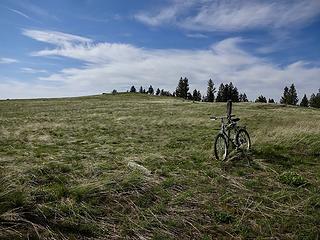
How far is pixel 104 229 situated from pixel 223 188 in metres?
3.76

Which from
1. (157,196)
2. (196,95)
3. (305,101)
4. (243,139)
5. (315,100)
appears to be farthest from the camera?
(196,95)

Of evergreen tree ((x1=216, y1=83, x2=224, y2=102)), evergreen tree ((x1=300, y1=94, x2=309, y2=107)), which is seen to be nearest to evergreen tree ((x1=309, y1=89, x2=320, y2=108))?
evergreen tree ((x1=300, y1=94, x2=309, y2=107))

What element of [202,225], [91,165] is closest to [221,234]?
[202,225]

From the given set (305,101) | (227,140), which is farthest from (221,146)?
(305,101)

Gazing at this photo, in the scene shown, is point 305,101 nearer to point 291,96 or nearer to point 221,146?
point 291,96

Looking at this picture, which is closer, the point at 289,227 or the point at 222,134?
the point at 289,227

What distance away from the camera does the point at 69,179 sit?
9.05m

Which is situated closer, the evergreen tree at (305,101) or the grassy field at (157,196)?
the grassy field at (157,196)

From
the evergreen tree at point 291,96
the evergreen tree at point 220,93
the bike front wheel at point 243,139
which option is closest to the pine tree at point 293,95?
the evergreen tree at point 291,96

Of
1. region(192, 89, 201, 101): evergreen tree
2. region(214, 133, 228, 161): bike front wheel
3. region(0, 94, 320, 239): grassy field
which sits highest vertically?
region(192, 89, 201, 101): evergreen tree

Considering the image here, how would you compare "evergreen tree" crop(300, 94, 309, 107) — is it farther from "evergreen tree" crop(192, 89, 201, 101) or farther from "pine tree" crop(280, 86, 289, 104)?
"evergreen tree" crop(192, 89, 201, 101)

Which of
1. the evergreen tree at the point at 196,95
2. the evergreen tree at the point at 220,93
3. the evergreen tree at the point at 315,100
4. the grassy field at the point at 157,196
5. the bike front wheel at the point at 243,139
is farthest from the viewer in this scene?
the evergreen tree at the point at 196,95

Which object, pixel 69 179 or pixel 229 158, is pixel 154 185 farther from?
pixel 229 158

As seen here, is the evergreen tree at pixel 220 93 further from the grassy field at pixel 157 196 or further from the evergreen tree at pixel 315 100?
the grassy field at pixel 157 196
